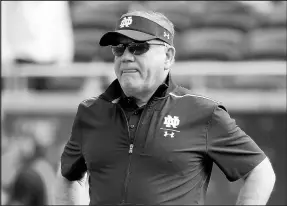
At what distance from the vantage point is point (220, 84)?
5.82m

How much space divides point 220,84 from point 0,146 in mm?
2060

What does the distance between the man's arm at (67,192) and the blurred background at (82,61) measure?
2708 millimetres

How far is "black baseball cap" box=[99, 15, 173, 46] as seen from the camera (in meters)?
2.40

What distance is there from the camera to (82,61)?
6176 mm

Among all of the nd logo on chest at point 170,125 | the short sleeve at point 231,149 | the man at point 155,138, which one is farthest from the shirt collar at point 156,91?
the short sleeve at point 231,149

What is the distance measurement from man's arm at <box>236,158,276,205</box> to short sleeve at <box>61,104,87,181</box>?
2.19 feet

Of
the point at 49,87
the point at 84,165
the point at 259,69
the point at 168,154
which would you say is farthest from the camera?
the point at 49,87

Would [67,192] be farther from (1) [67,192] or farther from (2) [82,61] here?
(2) [82,61]

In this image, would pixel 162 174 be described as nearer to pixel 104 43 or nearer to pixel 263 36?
pixel 104 43

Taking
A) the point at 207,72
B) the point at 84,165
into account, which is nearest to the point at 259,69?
the point at 207,72

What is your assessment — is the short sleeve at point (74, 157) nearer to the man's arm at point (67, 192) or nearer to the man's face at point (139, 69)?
the man's arm at point (67, 192)

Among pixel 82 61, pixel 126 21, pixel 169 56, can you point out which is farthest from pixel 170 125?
pixel 82 61

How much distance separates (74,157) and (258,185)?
745mm

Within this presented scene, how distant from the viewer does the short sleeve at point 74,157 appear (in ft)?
8.48
